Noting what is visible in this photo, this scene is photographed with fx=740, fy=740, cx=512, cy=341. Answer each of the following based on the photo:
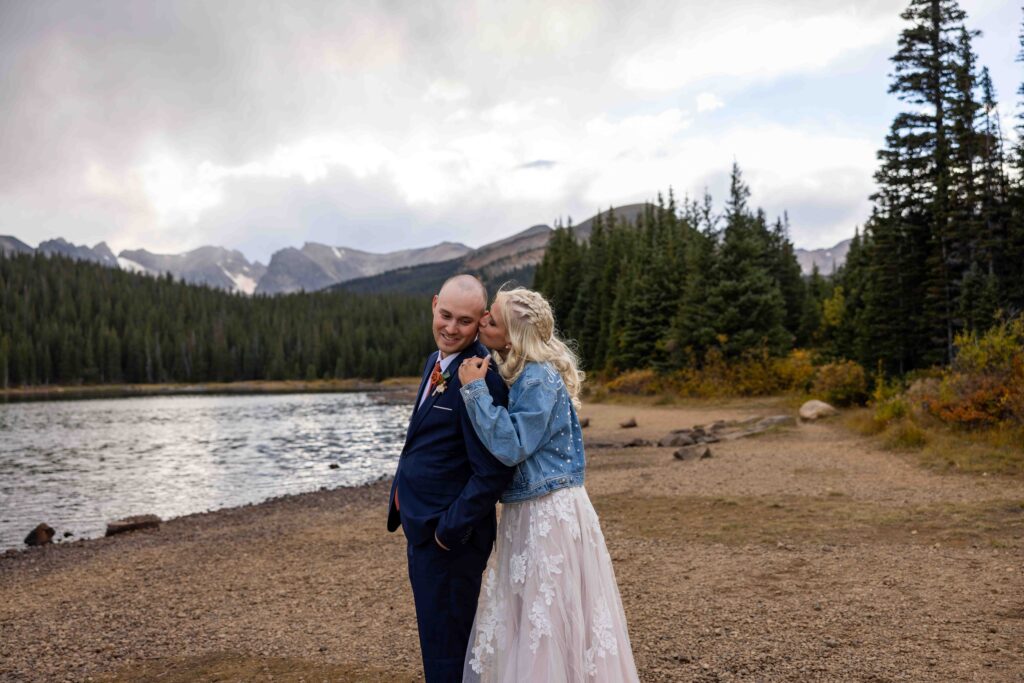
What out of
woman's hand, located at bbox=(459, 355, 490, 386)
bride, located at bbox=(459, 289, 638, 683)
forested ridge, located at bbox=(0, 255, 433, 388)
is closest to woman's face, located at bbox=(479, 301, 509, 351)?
bride, located at bbox=(459, 289, 638, 683)

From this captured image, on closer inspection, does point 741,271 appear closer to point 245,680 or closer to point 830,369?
point 830,369

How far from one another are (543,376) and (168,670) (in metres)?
4.55

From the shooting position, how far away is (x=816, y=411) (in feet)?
70.1

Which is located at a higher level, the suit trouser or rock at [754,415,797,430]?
the suit trouser

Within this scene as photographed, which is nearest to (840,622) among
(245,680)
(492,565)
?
(492,565)

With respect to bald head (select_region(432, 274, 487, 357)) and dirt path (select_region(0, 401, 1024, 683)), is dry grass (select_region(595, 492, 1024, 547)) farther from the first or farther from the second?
bald head (select_region(432, 274, 487, 357))

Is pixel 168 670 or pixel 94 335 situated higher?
pixel 94 335

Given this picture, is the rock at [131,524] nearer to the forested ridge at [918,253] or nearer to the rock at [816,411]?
the forested ridge at [918,253]

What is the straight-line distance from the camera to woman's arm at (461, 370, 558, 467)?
3064 mm

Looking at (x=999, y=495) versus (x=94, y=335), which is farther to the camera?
(x=94, y=335)

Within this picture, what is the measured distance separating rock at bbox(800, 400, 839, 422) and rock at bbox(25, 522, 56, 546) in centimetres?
1861

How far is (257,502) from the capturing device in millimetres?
17172

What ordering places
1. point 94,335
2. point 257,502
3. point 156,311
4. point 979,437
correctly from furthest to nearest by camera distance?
point 156,311 → point 94,335 → point 257,502 → point 979,437

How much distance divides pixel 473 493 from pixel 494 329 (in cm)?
75
